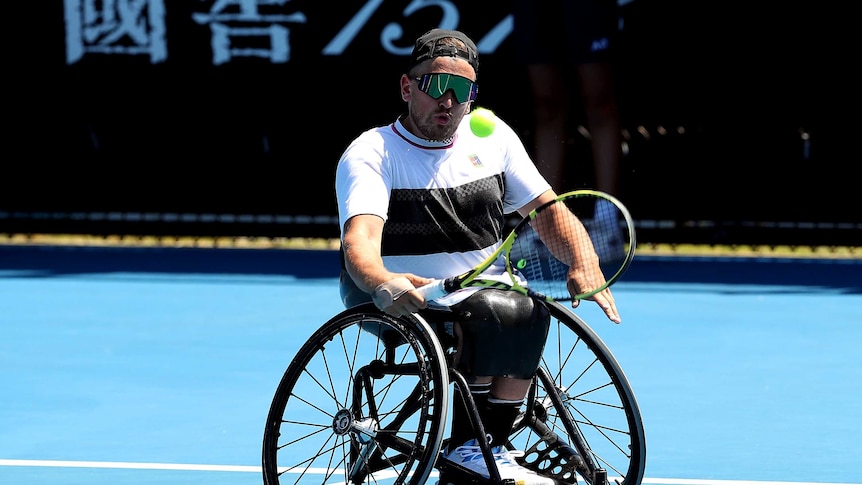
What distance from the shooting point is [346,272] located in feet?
14.1

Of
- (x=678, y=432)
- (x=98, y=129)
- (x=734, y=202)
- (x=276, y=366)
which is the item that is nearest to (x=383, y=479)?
(x=678, y=432)

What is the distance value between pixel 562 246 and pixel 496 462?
57 cm

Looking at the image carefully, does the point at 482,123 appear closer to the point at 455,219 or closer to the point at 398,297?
the point at 455,219

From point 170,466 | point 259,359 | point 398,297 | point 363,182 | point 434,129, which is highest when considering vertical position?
point 434,129

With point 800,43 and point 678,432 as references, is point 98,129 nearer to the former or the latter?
point 800,43

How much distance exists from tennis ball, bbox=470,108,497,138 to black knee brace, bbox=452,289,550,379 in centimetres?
51

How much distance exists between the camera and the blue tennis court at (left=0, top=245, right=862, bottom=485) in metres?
5.16

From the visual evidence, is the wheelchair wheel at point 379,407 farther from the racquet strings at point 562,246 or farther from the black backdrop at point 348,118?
the black backdrop at point 348,118

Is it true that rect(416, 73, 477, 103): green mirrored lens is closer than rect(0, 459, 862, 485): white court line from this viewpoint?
Yes

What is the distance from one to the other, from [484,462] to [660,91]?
5865 millimetres

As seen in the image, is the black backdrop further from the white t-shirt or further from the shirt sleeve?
the shirt sleeve

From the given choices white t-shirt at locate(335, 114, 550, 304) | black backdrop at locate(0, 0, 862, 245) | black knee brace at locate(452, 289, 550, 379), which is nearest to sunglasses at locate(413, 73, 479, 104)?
white t-shirt at locate(335, 114, 550, 304)

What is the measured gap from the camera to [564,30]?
9453 mm

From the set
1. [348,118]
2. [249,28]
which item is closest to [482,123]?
[348,118]
